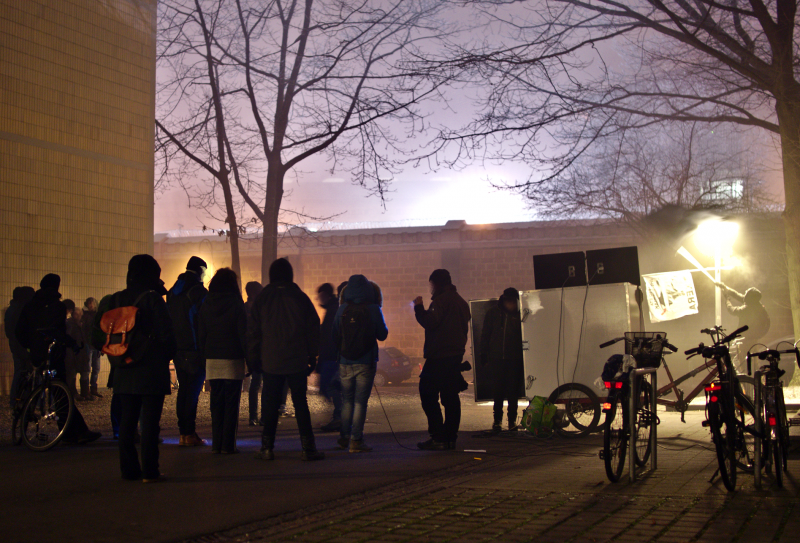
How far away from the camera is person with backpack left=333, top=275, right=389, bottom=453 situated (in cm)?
772

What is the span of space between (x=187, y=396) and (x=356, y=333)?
182cm

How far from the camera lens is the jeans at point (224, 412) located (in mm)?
7527

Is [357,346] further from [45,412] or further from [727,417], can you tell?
[727,417]

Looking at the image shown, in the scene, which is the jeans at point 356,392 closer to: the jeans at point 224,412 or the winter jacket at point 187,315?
the jeans at point 224,412

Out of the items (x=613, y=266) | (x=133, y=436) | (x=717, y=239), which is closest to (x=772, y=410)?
(x=613, y=266)

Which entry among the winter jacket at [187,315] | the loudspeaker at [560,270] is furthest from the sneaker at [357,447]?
the loudspeaker at [560,270]

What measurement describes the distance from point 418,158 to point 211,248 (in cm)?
2178

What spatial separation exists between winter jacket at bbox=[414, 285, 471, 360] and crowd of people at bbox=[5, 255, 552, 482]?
1 cm

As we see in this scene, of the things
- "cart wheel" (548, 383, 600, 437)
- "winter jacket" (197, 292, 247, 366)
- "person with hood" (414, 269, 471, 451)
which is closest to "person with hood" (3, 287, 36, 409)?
"winter jacket" (197, 292, 247, 366)

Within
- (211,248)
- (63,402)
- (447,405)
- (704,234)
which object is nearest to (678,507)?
(447,405)

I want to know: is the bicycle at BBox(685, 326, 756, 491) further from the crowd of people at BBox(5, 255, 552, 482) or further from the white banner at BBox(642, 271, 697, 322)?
the white banner at BBox(642, 271, 697, 322)

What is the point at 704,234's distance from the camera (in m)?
21.4

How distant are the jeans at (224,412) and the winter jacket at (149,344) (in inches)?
52.3

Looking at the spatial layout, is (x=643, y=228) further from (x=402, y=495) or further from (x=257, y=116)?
(x=402, y=495)
